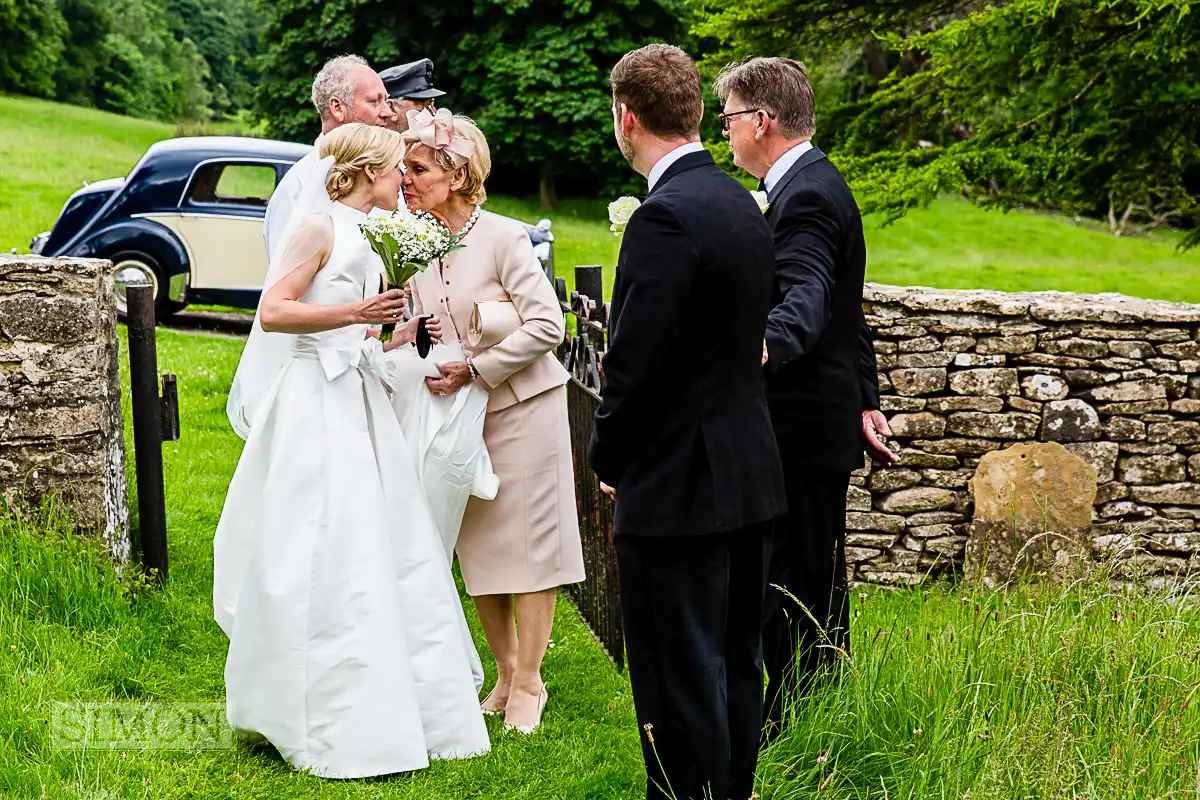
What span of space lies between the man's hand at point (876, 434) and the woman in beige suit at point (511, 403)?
118 centimetres

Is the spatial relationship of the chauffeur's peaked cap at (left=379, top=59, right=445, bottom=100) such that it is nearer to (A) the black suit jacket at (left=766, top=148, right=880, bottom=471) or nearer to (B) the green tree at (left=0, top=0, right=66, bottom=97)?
(A) the black suit jacket at (left=766, top=148, right=880, bottom=471)

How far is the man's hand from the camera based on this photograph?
4441 millimetres

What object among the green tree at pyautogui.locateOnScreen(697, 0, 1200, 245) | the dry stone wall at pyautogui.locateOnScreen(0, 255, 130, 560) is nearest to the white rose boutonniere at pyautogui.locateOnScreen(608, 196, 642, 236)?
the dry stone wall at pyautogui.locateOnScreen(0, 255, 130, 560)

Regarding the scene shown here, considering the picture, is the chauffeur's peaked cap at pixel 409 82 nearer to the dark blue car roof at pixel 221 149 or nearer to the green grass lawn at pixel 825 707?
the green grass lawn at pixel 825 707

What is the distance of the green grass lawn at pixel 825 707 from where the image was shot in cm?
372

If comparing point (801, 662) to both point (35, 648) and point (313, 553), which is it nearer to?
point (313, 553)

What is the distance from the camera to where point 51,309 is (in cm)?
548

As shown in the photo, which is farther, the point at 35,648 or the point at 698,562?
the point at 35,648

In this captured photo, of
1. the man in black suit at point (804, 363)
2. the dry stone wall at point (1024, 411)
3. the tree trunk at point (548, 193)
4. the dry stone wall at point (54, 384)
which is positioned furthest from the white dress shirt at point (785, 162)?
the tree trunk at point (548, 193)

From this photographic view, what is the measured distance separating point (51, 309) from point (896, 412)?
4.77 meters

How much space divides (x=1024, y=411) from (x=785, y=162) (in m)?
3.97

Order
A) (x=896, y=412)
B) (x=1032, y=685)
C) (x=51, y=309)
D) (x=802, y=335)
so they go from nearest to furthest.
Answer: (x=802, y=335) < (x=1032, y=685) < (x=51, y=309) < (x=896, y=412)

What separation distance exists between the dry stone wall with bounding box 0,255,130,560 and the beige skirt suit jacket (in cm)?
171

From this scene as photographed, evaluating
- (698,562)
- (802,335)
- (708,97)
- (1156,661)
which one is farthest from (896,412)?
(708,97)
